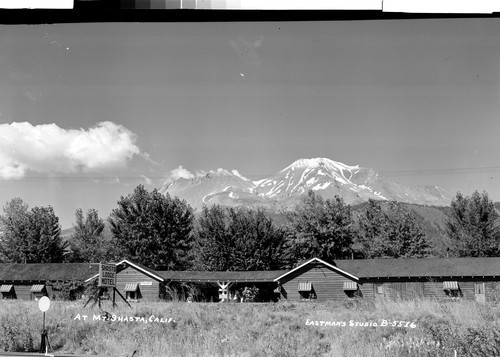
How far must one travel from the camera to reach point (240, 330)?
353 cm

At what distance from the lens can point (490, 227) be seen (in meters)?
4.64

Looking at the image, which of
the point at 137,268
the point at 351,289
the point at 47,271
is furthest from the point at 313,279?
the point at 47,271

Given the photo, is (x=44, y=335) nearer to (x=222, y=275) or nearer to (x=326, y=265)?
(x=222, y=275)

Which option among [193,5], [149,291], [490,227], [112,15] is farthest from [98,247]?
[490,227]

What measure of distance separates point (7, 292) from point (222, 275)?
1718 millimetres

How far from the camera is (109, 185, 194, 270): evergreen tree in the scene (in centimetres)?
352

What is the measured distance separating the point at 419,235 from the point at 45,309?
422 cm

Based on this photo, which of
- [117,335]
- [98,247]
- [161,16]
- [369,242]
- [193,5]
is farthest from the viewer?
[369,242]

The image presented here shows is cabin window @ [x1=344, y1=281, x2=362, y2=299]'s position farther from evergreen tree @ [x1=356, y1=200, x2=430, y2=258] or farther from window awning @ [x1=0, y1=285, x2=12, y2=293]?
window awning @ [x1=0, y1=285, x2=12, y2=293]

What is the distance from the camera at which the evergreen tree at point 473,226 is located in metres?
3.88

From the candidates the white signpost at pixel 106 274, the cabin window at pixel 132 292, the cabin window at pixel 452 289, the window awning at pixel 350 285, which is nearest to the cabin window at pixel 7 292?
the white signpost at pixel 106 274

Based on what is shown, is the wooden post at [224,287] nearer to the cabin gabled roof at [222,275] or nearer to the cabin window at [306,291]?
the cabin gabled roof at [222,275]

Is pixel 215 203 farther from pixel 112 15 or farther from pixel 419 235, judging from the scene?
pixel 419 235

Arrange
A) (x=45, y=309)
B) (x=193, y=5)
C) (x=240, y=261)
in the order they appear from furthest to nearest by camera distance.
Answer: (x=240, y=261) → (x=45, y=309) → (x=193, y=5)
